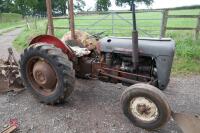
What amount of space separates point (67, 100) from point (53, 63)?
0.85 m

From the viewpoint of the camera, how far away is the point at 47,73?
4578 millimetres

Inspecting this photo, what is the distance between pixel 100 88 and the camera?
18.2 feet

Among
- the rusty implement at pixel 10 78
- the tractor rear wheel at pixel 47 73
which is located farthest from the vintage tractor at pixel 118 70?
the rusty implement at pixel 10 78

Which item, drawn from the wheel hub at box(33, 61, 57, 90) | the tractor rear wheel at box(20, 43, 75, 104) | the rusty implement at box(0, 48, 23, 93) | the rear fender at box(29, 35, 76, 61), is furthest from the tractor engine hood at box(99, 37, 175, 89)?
the rusty implement at box(0, 48, 23, 93)

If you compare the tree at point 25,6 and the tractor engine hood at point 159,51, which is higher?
the tree at point 25,6

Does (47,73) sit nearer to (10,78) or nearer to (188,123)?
(10,78)

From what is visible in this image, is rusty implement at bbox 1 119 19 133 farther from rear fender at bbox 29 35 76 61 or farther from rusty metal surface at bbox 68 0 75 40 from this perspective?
rusty metal surface at bbox 68 0 75 40

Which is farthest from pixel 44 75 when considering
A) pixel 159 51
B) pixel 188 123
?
pixel 188 123

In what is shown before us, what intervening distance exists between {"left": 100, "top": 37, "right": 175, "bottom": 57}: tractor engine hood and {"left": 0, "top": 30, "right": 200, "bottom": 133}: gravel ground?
3.21ft

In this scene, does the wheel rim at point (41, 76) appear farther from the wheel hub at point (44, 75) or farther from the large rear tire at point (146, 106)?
the large rear tire at point (146, 106)

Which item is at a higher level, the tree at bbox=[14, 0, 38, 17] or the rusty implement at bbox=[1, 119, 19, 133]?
the tree at bbox=[14, 0, 38, 17]

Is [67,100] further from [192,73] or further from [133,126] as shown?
[192,73]

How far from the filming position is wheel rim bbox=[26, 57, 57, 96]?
181 inches

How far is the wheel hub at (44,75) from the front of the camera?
15.0 ft
